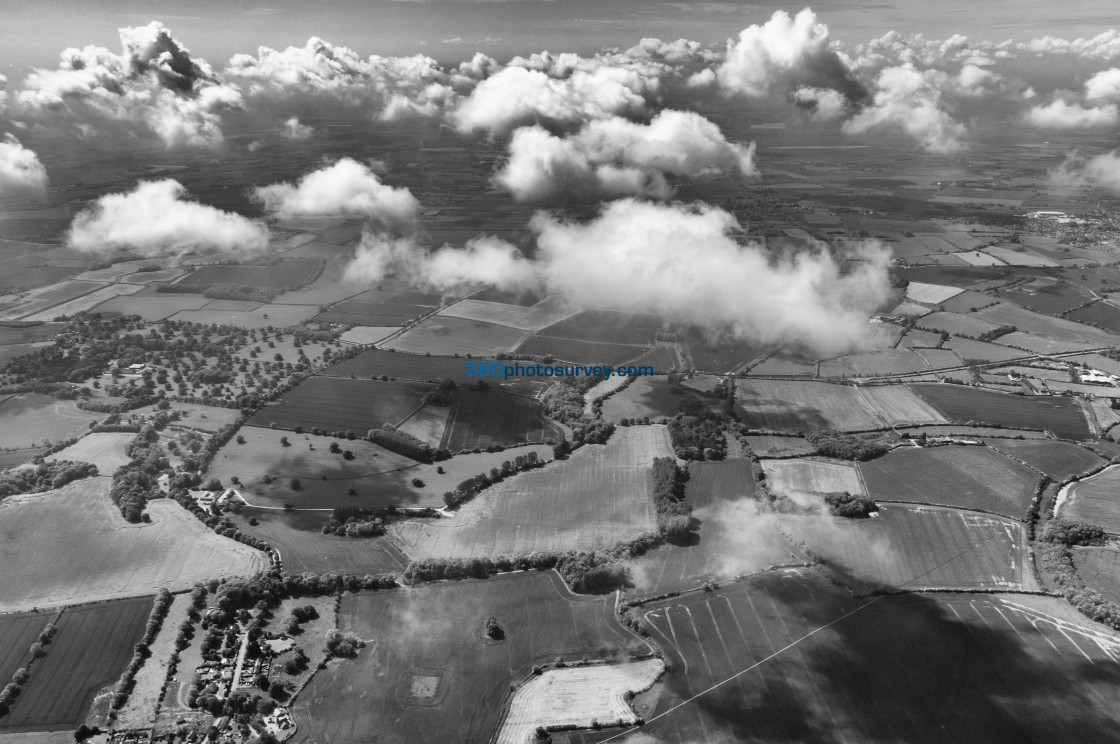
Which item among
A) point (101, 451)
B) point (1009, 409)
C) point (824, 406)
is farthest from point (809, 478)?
point (101, 451)

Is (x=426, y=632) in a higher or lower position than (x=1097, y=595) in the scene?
lower

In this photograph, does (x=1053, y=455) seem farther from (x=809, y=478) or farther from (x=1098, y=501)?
(x=809, y=478)

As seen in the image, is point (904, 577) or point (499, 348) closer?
point (904, 577)

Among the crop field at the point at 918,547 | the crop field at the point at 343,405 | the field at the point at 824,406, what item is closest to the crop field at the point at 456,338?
the crop field at the point at 343,405

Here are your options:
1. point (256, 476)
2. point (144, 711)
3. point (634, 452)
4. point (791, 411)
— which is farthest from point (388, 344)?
point (144, 711)

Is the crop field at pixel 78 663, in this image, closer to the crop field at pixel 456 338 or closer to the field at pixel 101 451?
the field at pixel 101 451

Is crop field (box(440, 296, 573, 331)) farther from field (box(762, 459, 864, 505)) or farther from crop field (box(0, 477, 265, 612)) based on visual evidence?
crop field (box(0, 477, 265, 612))

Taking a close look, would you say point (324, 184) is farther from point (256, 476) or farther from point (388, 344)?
point (256, 476)
